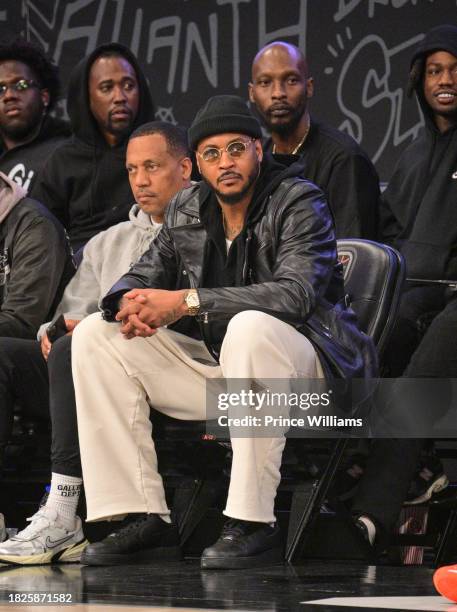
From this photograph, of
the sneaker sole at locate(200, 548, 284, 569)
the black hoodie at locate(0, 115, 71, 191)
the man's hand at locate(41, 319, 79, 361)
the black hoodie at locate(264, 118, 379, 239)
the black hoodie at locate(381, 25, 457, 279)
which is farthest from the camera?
the black hoodie at locate(0, 115, 71, 191)

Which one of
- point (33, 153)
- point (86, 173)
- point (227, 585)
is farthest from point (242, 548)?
point (33, 153)

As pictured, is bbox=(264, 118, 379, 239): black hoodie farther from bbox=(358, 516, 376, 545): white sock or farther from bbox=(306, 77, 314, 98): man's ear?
bbox=(358, 516, 376, 545): white sock

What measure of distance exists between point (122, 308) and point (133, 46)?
100 inches

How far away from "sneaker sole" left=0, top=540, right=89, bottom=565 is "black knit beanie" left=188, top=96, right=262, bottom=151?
47.9 inches

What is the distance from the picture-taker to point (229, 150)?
340 cm

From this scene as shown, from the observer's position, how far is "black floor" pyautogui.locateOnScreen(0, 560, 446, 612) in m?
2.37

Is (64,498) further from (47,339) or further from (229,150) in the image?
(229,150)

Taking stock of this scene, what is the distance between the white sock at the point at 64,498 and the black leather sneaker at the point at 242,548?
58 cm

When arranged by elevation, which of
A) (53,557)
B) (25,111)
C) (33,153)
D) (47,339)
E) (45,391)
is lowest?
(53,557)

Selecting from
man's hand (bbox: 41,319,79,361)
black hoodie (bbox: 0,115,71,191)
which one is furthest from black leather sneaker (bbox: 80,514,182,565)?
black hoodie (bbox: 0,115,71,191)

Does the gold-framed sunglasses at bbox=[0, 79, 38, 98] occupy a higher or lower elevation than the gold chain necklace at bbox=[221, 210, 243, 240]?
higher

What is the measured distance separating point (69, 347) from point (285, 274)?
708mm

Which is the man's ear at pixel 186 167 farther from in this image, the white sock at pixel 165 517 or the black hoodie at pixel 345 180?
the white sock at pixel 165 517

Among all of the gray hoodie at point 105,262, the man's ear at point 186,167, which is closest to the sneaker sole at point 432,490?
the gray hoodie at point 105,262
